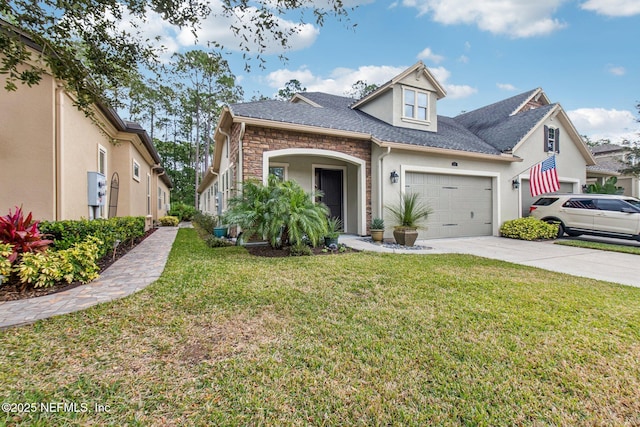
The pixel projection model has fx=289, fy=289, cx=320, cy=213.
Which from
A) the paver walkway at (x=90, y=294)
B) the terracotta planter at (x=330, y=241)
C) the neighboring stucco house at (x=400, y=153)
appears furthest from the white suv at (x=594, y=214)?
the paver walkway at (x=90, y=294)

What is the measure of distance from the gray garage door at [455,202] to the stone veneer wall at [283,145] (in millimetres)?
1725

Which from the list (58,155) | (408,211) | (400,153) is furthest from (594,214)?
(58,155)

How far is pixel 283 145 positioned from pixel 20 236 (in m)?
5.83

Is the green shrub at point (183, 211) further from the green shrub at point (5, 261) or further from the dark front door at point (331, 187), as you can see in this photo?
the green shrub at point (5, 261)

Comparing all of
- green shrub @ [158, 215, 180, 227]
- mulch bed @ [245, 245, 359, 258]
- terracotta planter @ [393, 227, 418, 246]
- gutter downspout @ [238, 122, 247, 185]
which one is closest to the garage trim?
terracotta planter @ [393, 227, 418, 246]

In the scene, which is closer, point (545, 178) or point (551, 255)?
point (551, 255)

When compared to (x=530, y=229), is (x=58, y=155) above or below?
above

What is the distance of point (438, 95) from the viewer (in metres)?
11.9

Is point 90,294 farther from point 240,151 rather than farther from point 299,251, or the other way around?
point 240,151

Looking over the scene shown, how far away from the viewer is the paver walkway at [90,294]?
310 cm

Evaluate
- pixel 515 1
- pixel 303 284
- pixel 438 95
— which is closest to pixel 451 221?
pixel 438 95

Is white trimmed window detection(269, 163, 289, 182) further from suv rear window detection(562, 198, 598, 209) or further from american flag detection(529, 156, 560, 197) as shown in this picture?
suv rear window detection(562, 198, 598, 209)

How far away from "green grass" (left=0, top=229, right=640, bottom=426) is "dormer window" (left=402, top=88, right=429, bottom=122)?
8.90m

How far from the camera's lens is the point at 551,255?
7402 mm
